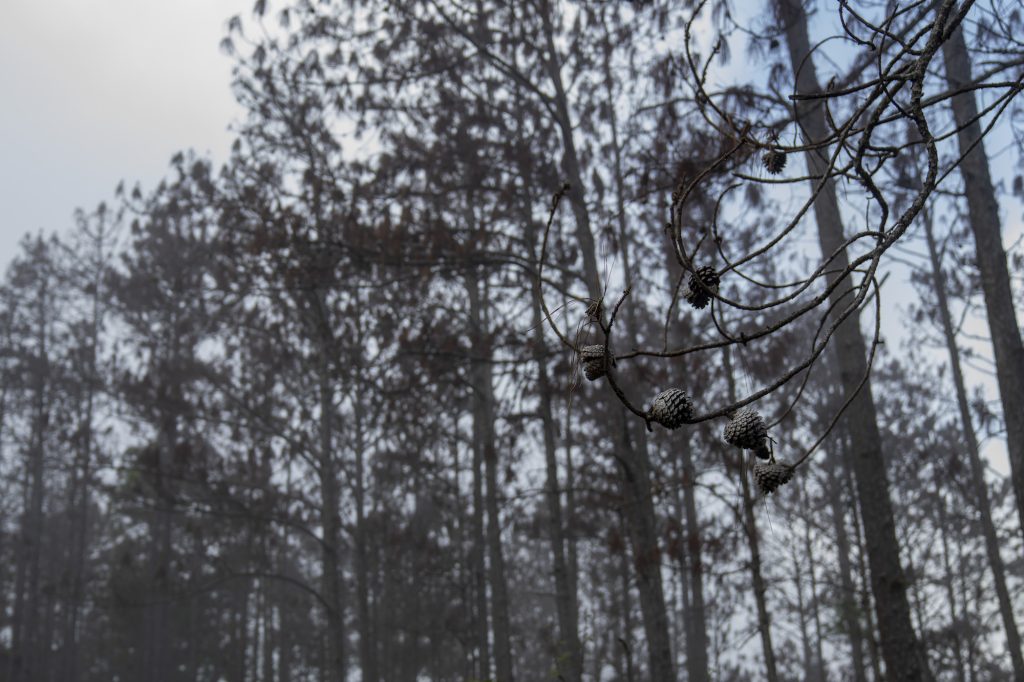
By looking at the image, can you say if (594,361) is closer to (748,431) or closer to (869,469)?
(748,431)

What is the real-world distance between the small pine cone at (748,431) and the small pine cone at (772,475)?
83mm

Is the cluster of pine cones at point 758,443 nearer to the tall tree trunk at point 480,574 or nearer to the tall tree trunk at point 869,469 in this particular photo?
the tall tree trunk at point 869,469

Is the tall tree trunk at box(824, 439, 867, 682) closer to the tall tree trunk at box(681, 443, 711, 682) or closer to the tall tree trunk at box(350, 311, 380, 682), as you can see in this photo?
the tall tree trunk at box(681, 443, 711, 682)

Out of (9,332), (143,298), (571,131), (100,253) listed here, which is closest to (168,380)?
(143,298)

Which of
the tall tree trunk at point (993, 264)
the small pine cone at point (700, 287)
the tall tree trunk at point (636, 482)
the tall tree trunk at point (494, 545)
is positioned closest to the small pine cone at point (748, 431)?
the small pine cone at point (700, 287)

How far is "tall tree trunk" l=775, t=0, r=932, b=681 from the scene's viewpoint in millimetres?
5562

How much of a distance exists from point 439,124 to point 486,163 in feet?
1.92

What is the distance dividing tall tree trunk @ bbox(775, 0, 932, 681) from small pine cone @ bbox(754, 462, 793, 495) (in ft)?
13.1

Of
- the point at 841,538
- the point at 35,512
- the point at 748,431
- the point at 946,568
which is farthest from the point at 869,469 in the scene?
the point at 35,512

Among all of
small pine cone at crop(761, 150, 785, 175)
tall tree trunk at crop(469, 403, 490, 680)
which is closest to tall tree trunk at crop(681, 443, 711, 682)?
tall tree trunk at crop(469, 403, 490, 680)

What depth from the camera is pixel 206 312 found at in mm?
11922

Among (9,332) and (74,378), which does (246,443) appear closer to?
(74,378)

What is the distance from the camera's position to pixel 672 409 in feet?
4.96

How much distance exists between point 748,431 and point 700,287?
290 millimetres
